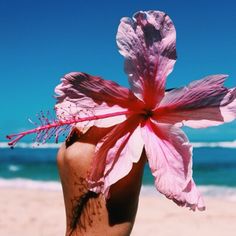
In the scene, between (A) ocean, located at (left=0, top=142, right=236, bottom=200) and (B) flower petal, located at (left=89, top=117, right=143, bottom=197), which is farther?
(A) ocean, located at (left=0, top=142, right=236, bottom=200)

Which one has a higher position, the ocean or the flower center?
the flower center

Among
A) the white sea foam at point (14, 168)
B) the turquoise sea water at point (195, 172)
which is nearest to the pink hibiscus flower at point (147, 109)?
the turquoise sea water at point (195, 172)

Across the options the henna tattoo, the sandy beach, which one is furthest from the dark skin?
the sandy beach

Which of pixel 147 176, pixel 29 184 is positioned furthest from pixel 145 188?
pixel 29 184

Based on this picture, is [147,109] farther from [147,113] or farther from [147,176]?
[147,176]

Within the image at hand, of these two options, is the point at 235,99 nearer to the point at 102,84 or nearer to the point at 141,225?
the point at 102,84

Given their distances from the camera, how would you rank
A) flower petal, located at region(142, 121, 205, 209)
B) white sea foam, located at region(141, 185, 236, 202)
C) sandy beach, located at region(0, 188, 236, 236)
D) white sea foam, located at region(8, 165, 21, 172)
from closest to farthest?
flower petal, located at region(142, 121, 205, 209)
sandy beach, located at region(0, 188, 236, 236)
white sea foam, located at region(141, 185, 236, 202)
white sea foam, located at region(8, 165, 21, 172)

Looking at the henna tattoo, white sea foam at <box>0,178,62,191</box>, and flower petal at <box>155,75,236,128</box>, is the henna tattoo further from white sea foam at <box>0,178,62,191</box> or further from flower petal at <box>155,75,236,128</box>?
white sea foam at <box>0,178,62,191</box>
